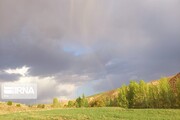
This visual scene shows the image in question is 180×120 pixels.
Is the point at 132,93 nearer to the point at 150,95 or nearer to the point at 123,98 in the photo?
the point at 123,98

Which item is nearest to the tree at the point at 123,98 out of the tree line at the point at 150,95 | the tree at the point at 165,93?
the tree line at the point at 150,95

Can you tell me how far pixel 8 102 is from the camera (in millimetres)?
89875

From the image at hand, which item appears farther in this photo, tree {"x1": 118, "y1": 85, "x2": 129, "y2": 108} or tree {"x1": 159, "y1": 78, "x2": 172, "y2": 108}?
tree {"x1": 118, "y1": 85, "x2": 129, "y2": 108}

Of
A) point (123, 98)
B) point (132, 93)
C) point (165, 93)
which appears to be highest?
point (132, 93)

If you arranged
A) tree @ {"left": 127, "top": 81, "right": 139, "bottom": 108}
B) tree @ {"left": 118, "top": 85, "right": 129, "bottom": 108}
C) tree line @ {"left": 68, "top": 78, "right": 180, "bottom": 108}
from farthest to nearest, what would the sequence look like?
1. tree @ {"left": 118, "top": 85, "right": 129, "bottom": 108}
2. tree @ {"left": 127, "top": 81, "right": 139, "bottom": 108}
3. tree line @ {"left": 68, "top": 78, "right": 180, "bottom": 108}

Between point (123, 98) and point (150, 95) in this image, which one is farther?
point (123, 98)

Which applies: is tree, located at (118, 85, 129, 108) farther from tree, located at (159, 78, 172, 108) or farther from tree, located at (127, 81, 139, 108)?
tree, located at (159, 78, 172, 108)

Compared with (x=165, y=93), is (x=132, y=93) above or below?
above

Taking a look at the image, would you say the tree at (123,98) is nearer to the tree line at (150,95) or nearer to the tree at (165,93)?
the tree line at (150,95)

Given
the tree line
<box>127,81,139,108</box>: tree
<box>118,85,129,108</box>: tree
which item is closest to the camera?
the tree line

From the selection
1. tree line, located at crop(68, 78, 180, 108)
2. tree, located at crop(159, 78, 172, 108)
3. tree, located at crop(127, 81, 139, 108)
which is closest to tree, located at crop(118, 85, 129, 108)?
tree line, located at crop(68, 78, 180, 108)

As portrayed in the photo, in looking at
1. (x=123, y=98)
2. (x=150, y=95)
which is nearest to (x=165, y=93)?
(x=150, y=95)

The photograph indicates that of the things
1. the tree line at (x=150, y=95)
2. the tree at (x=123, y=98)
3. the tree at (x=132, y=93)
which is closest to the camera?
the tree line at (x=150, y=95)

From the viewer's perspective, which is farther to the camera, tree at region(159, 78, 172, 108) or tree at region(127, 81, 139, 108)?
tree at region(127, 81, 139, 108)
